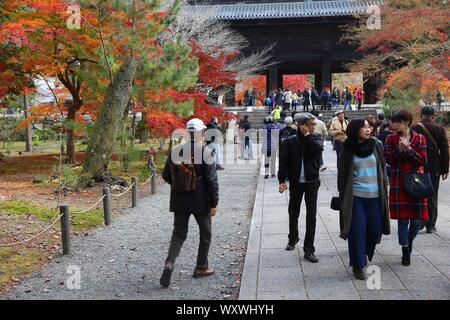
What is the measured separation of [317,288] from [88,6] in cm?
1136

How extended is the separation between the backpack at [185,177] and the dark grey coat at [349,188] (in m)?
1.45

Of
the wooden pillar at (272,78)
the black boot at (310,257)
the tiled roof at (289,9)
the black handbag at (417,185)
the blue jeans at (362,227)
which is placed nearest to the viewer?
the blue jeans at (362,227)

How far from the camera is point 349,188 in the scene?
5.07m

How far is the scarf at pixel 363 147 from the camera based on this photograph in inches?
201

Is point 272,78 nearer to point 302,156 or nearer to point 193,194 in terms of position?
point 302,156

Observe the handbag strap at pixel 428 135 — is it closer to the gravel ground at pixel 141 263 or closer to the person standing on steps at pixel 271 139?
the gravel ground at pixel 141 263

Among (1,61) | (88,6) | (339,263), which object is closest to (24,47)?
(1,61)

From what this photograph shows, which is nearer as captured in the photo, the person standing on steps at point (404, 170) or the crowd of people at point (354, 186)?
the crowd of people at point (354, 186)

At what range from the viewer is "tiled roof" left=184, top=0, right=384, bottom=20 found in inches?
1061

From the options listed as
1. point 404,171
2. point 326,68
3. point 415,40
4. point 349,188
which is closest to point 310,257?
point 349,188

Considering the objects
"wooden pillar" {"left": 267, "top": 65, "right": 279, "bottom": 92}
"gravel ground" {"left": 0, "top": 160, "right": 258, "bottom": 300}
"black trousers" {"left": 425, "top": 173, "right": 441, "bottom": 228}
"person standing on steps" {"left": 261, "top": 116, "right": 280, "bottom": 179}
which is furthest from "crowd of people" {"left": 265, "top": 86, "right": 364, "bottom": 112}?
"black trousers" {"left": 425, "top": 173, "right": 441, "bottom": 228}

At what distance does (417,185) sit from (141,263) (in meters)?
3.27

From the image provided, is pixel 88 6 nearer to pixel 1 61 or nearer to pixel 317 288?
pixel 1 61

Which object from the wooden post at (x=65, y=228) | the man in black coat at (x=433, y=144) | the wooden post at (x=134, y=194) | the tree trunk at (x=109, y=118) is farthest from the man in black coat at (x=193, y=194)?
the tree trunk at (x=109, y=118)
